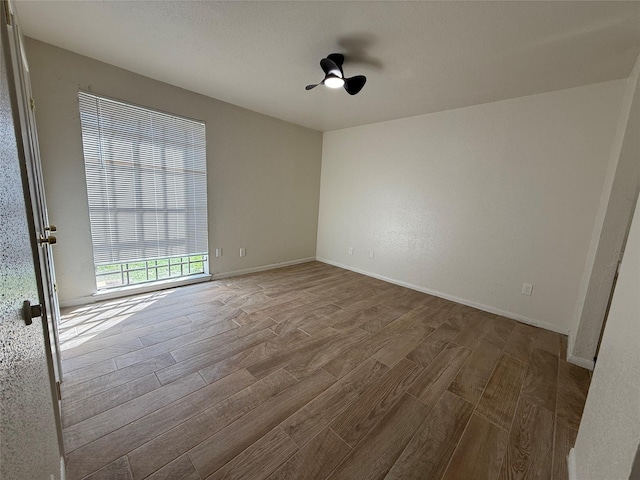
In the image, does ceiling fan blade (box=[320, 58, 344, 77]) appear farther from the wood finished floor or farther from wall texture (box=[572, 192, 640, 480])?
the wood finished floor

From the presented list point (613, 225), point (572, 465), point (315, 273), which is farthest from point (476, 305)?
point (315, 273)

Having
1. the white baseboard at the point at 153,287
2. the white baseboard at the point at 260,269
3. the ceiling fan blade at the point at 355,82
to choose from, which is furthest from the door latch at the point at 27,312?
the white baseboard at the point at 260,269

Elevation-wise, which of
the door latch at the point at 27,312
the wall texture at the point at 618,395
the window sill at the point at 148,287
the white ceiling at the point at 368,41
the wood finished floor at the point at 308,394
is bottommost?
the wood finished floor at the point at 308,394

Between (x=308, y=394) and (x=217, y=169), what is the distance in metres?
2.99

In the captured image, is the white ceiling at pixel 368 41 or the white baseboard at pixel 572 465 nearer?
the white baseboard at pixel 572 465

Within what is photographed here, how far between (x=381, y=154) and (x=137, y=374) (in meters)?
3.84

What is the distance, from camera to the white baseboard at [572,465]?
1.20m

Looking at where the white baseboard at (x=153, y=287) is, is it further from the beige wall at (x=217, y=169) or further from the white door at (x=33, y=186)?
the white door at (x=33, y=186)

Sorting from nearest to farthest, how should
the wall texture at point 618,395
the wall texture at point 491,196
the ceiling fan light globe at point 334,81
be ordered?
the wall texture at point 618,395
the ceiling fan light globe at point 334,81
the wall texture at point 491,196

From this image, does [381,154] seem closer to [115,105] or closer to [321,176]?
[321,176]

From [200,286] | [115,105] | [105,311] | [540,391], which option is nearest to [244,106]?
[115,105]

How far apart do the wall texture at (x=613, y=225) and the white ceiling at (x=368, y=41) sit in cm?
51

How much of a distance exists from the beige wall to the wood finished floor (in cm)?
93

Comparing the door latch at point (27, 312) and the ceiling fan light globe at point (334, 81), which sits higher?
the ceiling fan light globe at point (334, 81)
